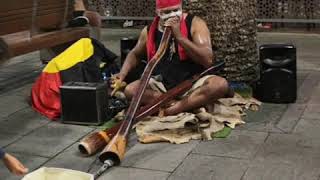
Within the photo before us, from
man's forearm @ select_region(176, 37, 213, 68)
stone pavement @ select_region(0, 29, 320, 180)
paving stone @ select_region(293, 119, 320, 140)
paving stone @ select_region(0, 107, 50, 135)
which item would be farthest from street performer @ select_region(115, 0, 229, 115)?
paving stone @ select_region(0, 107, 50, 135)

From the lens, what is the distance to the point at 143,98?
4.32m

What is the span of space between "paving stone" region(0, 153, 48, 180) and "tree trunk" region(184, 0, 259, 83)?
1997 millimetres

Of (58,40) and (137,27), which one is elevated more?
(58,40)

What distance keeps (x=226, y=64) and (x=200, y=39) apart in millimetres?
845

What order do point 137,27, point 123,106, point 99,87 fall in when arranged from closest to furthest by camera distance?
point 99,87
point 123,106
point 137,27

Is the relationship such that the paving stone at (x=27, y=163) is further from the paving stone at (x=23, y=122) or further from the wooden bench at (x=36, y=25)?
the wooden bench at (x=36, y=25)

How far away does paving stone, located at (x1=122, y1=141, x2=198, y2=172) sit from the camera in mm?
3488

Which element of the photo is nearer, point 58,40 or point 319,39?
point 58,40

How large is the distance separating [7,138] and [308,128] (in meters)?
2.21

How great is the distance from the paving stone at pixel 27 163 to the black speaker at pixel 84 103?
0.69 meters

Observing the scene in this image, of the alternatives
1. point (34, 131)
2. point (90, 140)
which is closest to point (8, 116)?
point (34, 131)

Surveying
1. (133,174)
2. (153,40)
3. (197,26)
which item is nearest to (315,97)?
(197,26)

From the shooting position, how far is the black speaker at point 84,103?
4.28 meters

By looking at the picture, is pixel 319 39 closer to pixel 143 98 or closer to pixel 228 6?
pixel 228 6
